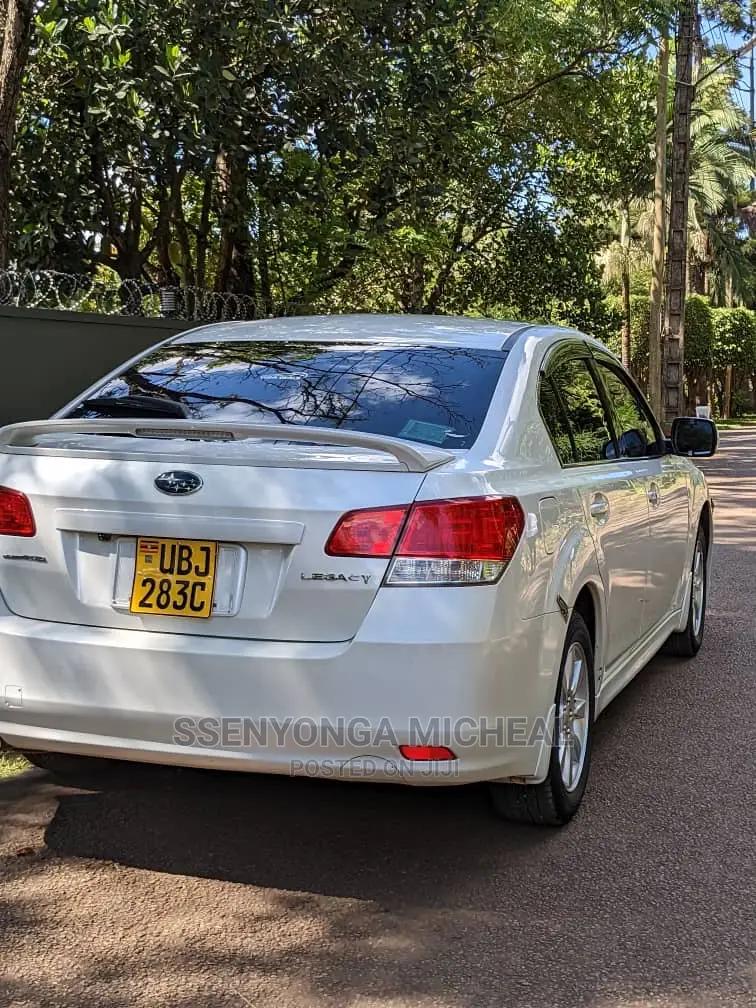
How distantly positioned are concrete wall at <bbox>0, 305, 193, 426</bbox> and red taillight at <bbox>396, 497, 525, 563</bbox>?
5.20 m

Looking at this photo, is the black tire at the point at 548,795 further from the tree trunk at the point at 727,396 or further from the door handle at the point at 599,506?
the tree trunk at the point at 727,396

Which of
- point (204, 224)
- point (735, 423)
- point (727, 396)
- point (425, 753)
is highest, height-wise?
point (204, 224)

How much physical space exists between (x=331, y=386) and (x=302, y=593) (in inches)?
41.1

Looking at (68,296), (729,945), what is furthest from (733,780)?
(68,296)

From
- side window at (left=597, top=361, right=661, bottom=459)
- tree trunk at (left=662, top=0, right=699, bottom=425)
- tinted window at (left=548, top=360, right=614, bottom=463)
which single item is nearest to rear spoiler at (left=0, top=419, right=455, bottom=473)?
tinted window at (left=548, top=360, right=614, bottom=463)

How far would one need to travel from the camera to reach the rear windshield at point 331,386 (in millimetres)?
3748

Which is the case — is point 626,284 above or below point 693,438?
above

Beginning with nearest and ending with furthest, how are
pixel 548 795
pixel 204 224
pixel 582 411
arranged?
pixel 548 795 → pixel 582 411 → pixel 204 224

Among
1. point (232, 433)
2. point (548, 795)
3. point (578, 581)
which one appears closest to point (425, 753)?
point (548, 795)

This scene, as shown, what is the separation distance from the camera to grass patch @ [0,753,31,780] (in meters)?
4.48

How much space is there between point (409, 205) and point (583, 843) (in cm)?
1000

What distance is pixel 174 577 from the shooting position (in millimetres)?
3211

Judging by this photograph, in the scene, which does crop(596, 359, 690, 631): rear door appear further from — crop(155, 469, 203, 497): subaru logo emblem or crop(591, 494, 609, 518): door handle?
crop(155, 469, 203, 497): subaru logo emblem

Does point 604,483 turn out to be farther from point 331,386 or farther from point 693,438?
point 693,438
